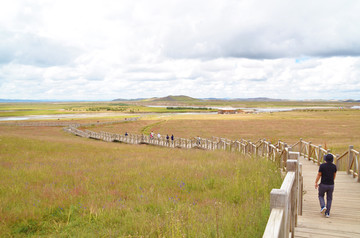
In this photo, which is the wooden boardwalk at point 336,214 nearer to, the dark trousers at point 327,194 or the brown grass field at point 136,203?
the dark trousers at point 327,194

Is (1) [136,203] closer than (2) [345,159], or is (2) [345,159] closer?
(1) [136,203]

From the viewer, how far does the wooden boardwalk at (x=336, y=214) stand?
4.99 meters

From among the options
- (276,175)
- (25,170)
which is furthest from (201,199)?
(25,170)

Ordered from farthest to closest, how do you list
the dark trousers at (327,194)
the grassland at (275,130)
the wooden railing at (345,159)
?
1. the grassland at (275,130)
2. the wooden railing at (345,159)
3. the dark trousers at (327,194)

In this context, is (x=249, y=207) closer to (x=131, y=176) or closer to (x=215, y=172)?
(x=215, y=172)

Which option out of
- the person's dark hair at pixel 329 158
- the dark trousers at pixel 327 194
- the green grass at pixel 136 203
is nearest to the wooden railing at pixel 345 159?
the person's dark hair at pixel 329 158

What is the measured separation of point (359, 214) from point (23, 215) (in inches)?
304

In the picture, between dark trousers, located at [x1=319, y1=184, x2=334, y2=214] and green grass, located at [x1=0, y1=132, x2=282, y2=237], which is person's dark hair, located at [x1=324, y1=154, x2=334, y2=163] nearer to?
dark trousers, located at [x1=319, y1=184, x2=334, y2=214]

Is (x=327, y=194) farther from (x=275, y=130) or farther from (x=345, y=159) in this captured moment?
(x=275, y=130)

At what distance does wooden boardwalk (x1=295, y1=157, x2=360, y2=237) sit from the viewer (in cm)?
499

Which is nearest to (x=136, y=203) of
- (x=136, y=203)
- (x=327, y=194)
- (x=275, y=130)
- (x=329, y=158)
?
(x=136, y=203)

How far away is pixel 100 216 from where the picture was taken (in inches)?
210

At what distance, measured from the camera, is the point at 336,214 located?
247 inches

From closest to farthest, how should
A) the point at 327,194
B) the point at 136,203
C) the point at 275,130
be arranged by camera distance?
the point at 136,203, the point at 327,194, the point at 275,130
